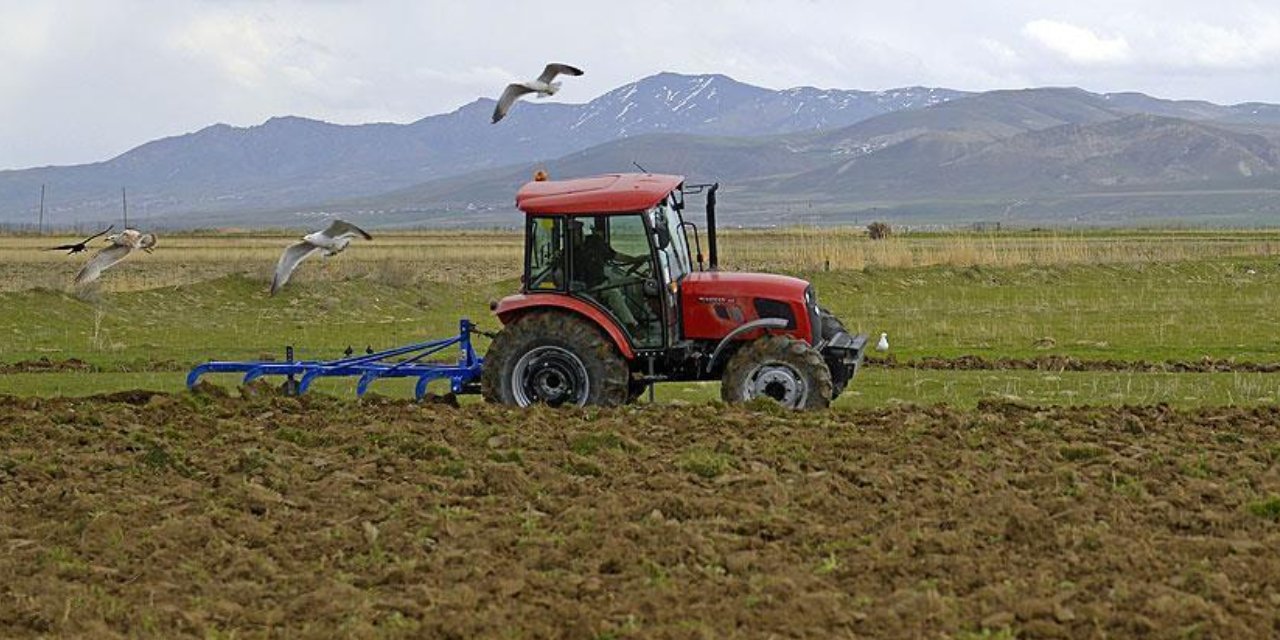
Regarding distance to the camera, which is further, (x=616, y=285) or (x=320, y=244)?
(x=320, y=244)

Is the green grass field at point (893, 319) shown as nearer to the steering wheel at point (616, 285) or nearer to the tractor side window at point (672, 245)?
the tractor side window at point (672, 245)

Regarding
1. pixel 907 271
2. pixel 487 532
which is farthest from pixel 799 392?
pixel 907 271

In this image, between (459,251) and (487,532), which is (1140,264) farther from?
(487,532)

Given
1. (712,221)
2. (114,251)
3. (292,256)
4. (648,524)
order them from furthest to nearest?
1. (114,251)
2. (292,256)
3. (712,221)
4. (648,524)

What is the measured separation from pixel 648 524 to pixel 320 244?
8004 millimetres

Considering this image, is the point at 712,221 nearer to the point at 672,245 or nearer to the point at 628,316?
the point at 672,245

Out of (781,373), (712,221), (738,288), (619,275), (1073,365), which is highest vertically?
(712,221)

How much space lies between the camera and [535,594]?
10414 mm

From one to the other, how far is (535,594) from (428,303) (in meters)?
31.7

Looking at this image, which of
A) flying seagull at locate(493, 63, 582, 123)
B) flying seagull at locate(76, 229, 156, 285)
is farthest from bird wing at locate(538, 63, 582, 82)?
flying seagull at locate(76, 229, 156, 285)

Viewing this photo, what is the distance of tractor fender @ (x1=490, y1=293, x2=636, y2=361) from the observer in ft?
58.1

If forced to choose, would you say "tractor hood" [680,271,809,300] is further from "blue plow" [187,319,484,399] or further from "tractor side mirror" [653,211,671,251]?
"blue plow" [187,319,484,399]

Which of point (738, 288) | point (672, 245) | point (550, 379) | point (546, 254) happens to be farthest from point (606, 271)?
point (738, 288)

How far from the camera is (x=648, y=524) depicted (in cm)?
1205
